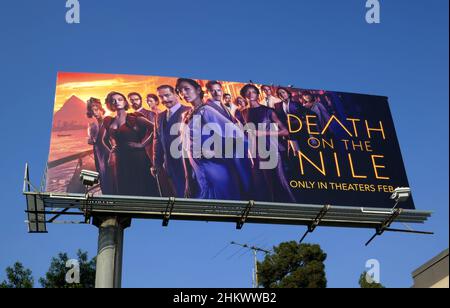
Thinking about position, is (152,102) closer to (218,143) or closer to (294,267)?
(218,143)

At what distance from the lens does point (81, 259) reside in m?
32.7

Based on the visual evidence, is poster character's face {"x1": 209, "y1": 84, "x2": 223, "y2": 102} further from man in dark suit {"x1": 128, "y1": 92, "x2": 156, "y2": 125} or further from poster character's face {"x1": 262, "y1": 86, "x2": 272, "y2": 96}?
man in dark suit {"x1": 128, "y1": 92, "x2": 156, "y2": 125}

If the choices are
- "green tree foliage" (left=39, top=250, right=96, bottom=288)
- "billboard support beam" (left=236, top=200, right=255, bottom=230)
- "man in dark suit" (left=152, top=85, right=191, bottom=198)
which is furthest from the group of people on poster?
"green tree foliage" (left=39, top=250, right=96, bottom=288)

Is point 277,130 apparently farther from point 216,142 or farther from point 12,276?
point 12,276

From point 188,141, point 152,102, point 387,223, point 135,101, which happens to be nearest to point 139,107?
point 135,101

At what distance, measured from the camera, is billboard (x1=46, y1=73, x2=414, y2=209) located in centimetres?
1633

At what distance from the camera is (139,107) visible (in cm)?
1742

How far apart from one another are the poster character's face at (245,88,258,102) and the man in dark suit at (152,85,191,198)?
5.93 ft

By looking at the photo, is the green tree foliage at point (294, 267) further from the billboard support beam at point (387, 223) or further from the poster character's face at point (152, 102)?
the poster character's face at point (152, 102)

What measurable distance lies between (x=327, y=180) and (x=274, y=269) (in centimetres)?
2267

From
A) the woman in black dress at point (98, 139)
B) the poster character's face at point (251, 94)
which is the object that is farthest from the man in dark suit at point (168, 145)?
the poster character's face at point (251, 94)

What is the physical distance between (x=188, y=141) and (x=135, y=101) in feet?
6.23

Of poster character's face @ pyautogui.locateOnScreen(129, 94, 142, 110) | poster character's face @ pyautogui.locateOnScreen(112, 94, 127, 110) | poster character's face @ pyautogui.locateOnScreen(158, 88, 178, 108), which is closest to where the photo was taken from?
poster character's face @ pyautogui.locateOnScreen(112, 94, 127, 110)
